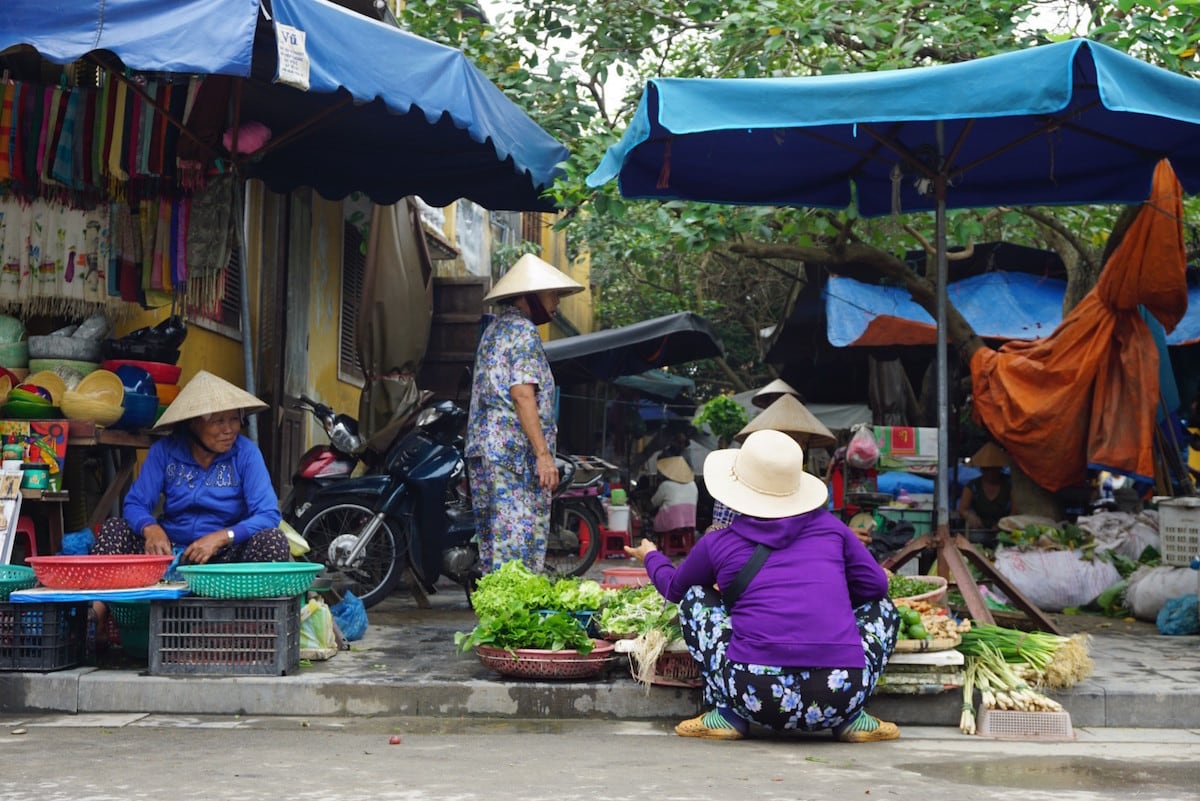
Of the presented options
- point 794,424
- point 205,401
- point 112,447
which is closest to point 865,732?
point 205,401

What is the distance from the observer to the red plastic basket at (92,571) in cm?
548

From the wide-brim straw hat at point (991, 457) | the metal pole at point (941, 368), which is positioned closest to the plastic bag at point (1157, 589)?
the metal pole at point (941, 368)

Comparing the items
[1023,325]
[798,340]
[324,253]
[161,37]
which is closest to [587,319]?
[798,340]

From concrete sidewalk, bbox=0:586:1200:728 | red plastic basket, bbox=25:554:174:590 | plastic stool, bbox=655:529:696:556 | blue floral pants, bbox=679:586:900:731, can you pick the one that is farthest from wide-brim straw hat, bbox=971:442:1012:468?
red plastic basket, bbox=25:554:174:590

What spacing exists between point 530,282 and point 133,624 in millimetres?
2705

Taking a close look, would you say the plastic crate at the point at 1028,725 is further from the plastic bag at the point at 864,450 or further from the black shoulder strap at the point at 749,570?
the plastic bag at the point at 864,450

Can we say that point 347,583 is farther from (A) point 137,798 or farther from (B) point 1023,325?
(B) point 1023,325

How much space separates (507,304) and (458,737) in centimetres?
291

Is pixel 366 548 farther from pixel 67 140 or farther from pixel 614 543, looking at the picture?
pixel 614 543

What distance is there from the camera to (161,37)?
221 inches

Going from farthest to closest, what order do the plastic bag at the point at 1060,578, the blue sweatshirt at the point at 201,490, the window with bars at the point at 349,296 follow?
1. the window with bars at the point at 349,296
2. the plastic bag at the point at 1060,578
3. the blue sweatshirt at the point at 201,490

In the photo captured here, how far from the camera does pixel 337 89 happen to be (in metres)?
6.21

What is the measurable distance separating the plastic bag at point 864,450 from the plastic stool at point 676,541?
4434mm

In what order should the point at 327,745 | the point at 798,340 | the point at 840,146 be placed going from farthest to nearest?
the point at 798,340
the point at 840,146
the point at 327,745
